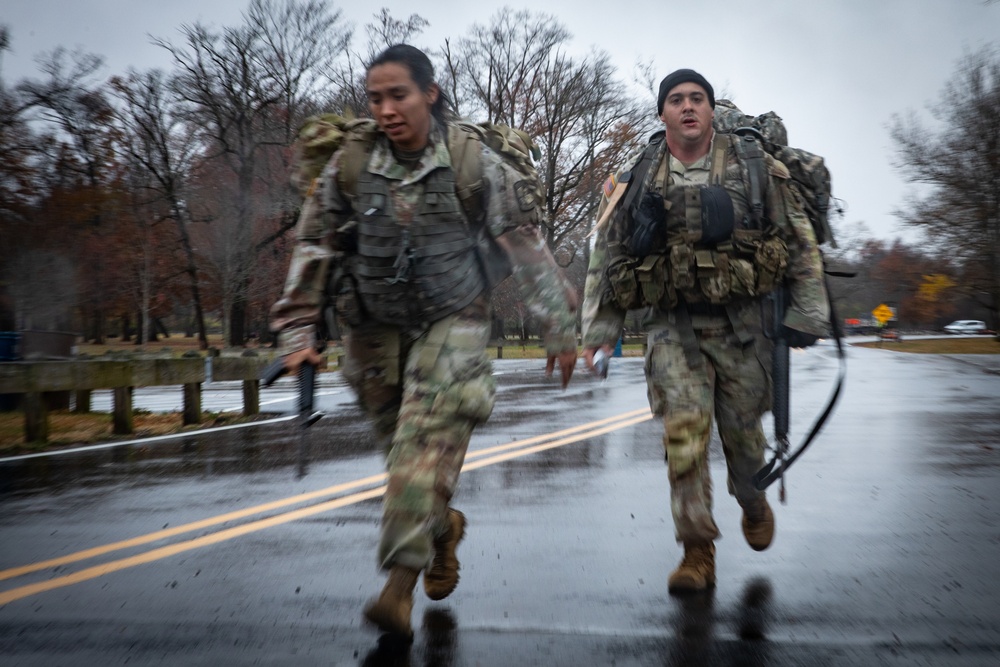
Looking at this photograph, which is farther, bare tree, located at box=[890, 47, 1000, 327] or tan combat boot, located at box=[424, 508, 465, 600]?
bare tree, located at box=[890, 47, 1000, 327]

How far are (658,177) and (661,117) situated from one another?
0.30 meters

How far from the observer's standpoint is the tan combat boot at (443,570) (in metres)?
4.42

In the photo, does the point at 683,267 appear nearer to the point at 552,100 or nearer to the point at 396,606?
the point at 396,606

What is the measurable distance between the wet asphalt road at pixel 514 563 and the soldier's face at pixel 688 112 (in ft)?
6.58

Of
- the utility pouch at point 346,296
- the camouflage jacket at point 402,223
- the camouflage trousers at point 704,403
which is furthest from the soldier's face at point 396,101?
the camouflage trousers at point 704,403

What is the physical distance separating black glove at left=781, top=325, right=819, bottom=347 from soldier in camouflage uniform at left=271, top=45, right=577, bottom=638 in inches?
45.5

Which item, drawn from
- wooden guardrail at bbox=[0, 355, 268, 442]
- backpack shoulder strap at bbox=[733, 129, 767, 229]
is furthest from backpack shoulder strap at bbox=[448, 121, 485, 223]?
wooden guardrail at bbox=[0, 355, 268, 442]

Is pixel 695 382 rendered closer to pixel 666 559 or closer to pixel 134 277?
pixel 666 559

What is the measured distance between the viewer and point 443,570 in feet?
14.6

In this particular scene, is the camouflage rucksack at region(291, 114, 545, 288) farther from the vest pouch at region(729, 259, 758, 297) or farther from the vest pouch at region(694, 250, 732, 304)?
the vest pouch at region(729, 259, 758, 297)

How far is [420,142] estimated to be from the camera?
14.0 feet

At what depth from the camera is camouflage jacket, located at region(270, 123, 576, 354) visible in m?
4.23

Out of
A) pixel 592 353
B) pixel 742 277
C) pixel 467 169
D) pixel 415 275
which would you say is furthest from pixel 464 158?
pixel 742 277

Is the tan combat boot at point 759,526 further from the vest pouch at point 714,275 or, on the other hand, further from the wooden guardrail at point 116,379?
the wooden guardrail at point 116,379
